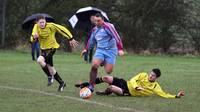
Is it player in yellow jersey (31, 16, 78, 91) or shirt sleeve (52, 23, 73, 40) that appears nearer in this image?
shirt sleeve (52, 23, 73, 40)

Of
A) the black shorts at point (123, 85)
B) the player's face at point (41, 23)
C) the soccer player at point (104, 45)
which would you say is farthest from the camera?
the player's face at point (41, 23)

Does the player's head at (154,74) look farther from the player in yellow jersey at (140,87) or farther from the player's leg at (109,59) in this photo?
the player's leg at (109,59)

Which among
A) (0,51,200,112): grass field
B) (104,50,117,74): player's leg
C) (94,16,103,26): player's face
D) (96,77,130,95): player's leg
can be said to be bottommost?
(0,51,200,112): grass field

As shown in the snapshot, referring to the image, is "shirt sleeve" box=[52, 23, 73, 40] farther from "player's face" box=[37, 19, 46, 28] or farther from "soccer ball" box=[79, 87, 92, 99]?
"soccer ball" box=[79, 87, 92, 99]

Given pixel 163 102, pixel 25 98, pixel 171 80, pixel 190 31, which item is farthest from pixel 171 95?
pixel 190 31

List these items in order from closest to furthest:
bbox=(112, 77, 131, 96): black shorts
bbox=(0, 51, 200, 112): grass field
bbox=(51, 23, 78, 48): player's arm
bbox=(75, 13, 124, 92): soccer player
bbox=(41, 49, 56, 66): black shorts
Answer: bbox=(0, 51, 200, 112): grass field
bbox=(75, 13, 124, 92): soccer player
bbox=(112, 77, 131, 96): black shorts
bbox=(51, 23, 78, 48): player's arm
bbox=(41, 49, 56, 66): black shorts

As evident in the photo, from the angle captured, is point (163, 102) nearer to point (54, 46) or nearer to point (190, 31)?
point (54, 46)

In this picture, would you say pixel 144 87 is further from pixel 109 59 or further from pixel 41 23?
pixel 41 23

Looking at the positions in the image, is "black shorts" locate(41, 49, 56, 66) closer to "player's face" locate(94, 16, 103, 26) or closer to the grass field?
the grass field

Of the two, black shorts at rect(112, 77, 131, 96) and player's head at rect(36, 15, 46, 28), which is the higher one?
player's head at rect(36, 15, 46, 28)

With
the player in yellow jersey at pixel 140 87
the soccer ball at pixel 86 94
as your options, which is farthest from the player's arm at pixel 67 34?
the soccer ball at pixel 86 94

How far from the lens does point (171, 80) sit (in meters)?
18.4

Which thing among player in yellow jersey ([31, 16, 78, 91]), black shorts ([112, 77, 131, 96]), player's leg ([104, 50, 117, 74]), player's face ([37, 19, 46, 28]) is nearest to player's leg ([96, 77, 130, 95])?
black shorts ([112, 77, 131, 96])

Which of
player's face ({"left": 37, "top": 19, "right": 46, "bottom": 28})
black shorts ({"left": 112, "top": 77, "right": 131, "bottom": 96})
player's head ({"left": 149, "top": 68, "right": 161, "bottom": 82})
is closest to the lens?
player's head ({"left": 149, "top": 68, "right": 161, "bottom": 82})
